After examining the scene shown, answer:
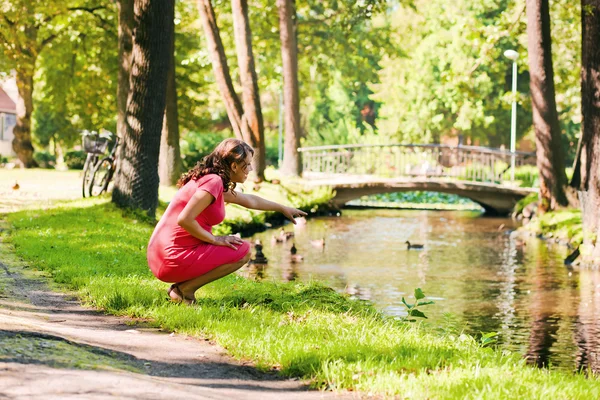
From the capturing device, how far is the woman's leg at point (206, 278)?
A: 8.68 m

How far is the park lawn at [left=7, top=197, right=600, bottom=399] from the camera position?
6.14m

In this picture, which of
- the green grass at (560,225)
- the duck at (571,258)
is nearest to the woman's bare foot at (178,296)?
the duck at (571,258)

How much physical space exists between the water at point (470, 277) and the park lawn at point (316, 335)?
1657 millimetres

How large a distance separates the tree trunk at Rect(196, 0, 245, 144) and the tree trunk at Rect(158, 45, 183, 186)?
2.60 meters

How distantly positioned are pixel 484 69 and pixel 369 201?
63.6ft

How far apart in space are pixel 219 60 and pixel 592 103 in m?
12.4

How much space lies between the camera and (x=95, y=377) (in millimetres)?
5715

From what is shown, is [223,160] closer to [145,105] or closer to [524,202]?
[145,105]

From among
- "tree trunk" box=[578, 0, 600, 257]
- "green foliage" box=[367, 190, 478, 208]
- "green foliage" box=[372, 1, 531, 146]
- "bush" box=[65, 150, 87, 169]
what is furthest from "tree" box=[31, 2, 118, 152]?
"green foliage" box=[372, 1, 531, 146]

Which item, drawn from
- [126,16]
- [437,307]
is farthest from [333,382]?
[126,16]

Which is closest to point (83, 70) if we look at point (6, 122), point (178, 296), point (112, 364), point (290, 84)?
point (290, 84)

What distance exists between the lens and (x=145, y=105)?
17484 mm

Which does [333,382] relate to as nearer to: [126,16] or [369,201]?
[126,16]

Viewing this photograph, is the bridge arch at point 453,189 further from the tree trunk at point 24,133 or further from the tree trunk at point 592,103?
the tree trunk at point 592,103
